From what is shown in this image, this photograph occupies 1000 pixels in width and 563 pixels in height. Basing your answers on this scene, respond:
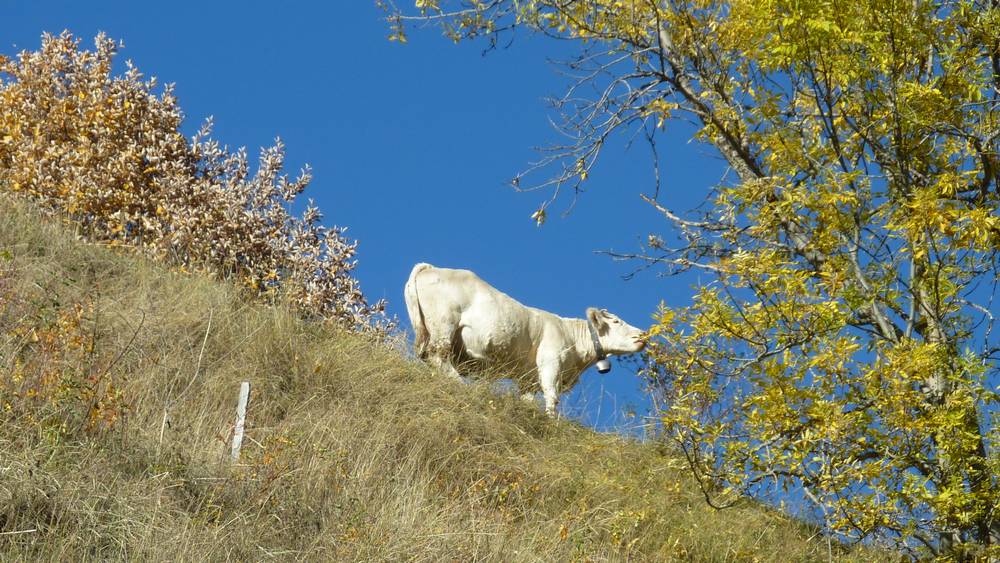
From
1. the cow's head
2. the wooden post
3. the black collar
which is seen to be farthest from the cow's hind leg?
the wooden post

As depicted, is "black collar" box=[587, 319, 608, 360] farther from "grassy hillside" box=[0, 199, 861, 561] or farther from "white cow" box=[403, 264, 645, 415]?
"grassy hillside" box=[0, 199, 861, 561]

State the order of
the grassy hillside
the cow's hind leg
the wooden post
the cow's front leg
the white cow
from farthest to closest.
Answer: the cow's front leg → the white cow → the cow's hind leg → the wooden post → the grassy hillside

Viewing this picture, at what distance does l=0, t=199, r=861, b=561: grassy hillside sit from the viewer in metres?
8.07

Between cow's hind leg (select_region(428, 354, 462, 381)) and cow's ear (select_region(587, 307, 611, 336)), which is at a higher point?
cow's ear (select_region(587, 307, 611, 336))

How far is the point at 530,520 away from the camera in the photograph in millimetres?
10883

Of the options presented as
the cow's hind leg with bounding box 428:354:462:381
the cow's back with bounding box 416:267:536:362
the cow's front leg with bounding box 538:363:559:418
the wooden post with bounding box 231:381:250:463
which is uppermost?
the cow's back with bounding box 416:267:536:362

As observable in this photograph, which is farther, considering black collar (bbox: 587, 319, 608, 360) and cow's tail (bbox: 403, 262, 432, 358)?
black collar (bbox: 587, 319, 608, 360)

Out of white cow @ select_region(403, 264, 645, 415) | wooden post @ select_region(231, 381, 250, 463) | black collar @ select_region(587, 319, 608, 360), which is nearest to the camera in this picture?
wooden post @ select_region(231, 381, 250, 463)

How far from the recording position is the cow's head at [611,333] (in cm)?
1622

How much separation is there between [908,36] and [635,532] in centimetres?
530

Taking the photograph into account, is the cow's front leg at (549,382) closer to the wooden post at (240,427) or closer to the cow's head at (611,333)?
the cow's head at (611,333)

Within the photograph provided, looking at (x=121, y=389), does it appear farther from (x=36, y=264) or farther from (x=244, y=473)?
(x=36, y=264)

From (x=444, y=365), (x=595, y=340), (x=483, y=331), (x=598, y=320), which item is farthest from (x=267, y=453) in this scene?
(x=598, y=320)

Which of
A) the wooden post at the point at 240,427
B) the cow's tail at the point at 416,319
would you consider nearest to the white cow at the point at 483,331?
the cow's tail at the point at 416,319
